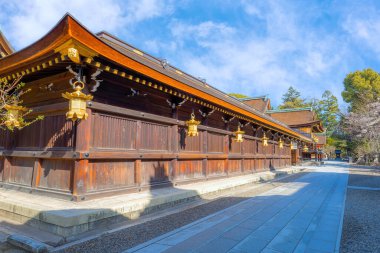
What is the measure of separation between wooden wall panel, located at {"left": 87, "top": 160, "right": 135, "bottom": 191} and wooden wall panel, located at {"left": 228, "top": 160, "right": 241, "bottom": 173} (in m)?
6.22

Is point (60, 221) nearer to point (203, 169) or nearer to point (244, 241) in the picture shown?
point (244, 241)

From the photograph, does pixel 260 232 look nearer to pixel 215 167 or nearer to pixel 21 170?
pixel 215 167

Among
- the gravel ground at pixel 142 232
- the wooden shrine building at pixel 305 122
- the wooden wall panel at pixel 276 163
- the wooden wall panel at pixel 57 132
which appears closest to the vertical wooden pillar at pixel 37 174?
the wooden wall panel at pixel 57 132

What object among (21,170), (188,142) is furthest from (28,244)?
(188,142)

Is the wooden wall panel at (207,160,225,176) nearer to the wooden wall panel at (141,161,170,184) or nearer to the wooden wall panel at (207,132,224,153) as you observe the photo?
the wooden wall panel at (207,132,224,153)

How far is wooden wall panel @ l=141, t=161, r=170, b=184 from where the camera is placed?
278 inches

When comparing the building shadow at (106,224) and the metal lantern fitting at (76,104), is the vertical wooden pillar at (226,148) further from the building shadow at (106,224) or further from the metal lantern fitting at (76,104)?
the metal lantern fitting at (76,104)

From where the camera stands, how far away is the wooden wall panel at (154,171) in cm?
705

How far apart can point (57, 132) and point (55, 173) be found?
3.25ft

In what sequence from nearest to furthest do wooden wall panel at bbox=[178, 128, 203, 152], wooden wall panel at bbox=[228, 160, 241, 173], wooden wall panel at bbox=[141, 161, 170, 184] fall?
wooden wall panel at bbox=[141, 161, 170, 184] → wooden wall panel at bbox=[178, 128, 203, 152] → wooden wall panel at bbox=[228, 160, 241, 173]

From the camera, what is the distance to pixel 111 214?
4.98 meters

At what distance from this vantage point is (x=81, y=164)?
5367 millimetres

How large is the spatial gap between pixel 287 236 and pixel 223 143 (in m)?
6.73

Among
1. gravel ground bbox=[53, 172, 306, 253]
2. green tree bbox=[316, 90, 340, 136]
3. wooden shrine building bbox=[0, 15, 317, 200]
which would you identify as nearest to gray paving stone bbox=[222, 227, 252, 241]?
gravel ground bbox=[53, 172, 306, 253]
